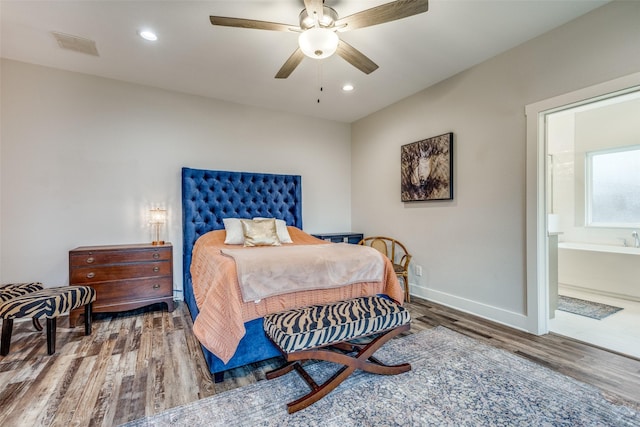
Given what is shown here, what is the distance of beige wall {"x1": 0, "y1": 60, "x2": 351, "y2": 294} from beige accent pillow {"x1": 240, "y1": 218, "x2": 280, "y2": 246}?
107 centimetres

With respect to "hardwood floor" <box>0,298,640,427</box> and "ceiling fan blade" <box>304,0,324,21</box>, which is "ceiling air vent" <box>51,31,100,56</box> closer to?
"ceiling fan blade" <box>304,0,324,21</box>

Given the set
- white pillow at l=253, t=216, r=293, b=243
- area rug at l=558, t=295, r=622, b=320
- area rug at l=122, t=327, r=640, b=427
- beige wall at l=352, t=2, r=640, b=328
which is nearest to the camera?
area rug at l=122, t=327, r=640, b=427

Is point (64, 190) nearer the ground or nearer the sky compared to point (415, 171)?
nearer the ground

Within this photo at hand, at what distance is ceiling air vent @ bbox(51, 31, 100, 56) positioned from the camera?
8.58 feet

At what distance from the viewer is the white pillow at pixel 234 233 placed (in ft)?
11.4

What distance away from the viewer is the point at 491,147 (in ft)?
10.0

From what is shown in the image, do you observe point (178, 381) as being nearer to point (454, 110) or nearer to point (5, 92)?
point (5, 92)

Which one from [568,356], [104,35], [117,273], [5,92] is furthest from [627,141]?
[5,92]

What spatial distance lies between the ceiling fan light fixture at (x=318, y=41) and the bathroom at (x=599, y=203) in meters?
3.03

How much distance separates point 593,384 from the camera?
190 cm

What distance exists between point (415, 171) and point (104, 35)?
3.60 m

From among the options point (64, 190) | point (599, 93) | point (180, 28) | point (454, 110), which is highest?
point (180, 28)

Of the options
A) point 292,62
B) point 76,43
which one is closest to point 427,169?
point 292,62

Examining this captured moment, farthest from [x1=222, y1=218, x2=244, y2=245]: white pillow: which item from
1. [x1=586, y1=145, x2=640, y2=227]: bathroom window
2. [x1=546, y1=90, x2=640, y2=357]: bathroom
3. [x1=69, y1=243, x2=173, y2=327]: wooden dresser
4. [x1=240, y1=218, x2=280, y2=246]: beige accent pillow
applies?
[x1=586, y1=145, x2=640, y2=227]: bathroom window
